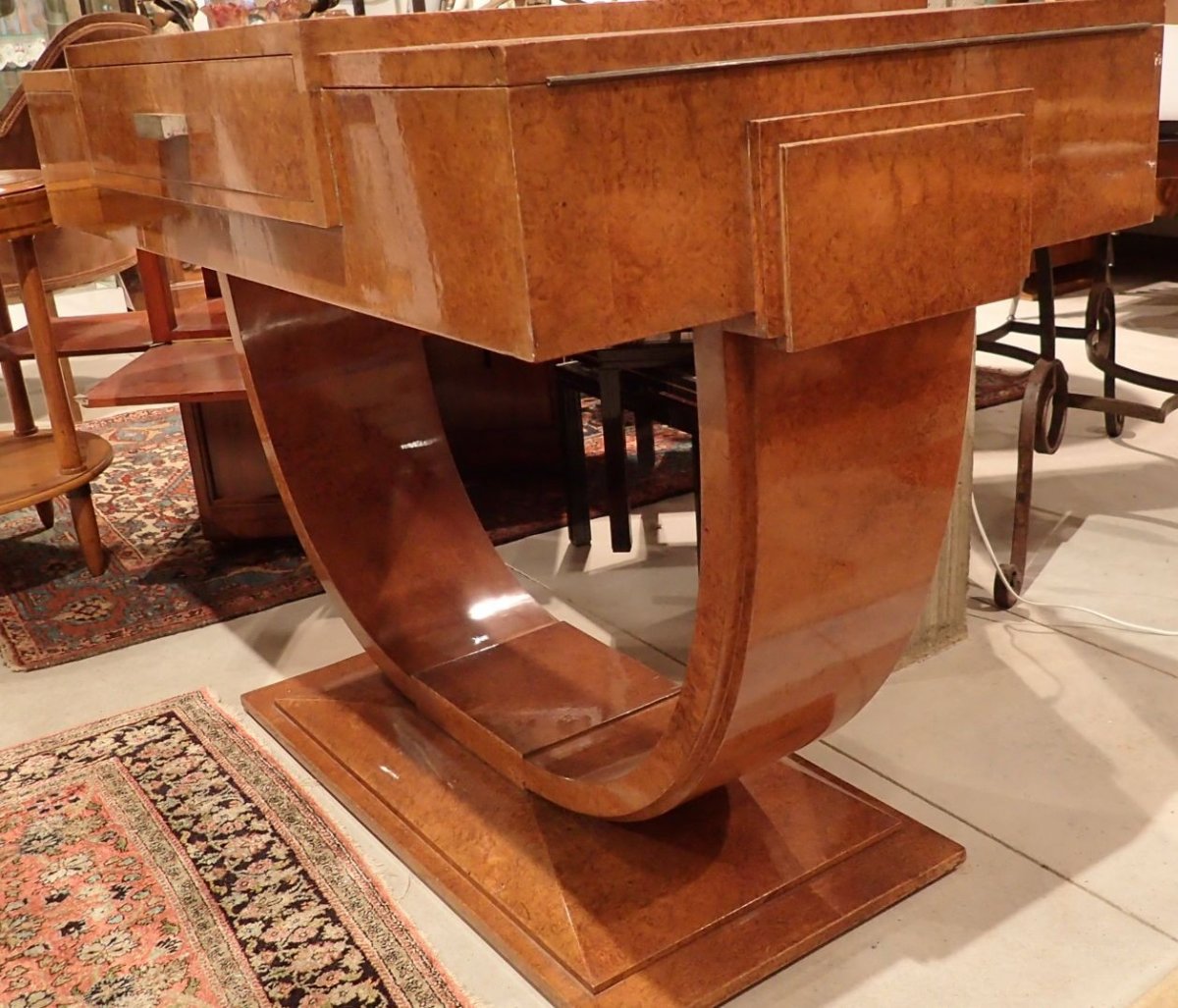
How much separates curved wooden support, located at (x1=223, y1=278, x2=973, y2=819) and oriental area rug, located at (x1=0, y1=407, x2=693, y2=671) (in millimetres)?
591

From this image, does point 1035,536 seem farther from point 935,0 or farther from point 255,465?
point 255,465

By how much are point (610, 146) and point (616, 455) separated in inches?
61.8

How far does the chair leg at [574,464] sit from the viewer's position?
2.50 metres

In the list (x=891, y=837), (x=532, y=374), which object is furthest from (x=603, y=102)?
(x=532, y=374)

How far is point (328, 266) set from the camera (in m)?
1.11

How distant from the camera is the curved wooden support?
3.82ft

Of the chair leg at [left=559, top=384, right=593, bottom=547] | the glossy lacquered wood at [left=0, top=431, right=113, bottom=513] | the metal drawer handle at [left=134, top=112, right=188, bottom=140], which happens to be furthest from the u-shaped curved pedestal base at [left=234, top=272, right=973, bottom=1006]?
the glossy lacquered wood at [left=0, top=431, right=113, bottom=513]

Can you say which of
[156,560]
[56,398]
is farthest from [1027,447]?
[56,398]

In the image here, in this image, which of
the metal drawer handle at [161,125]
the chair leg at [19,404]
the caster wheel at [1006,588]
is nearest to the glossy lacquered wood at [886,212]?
the metal drawer handle at [161,125]

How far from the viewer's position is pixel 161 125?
132cm

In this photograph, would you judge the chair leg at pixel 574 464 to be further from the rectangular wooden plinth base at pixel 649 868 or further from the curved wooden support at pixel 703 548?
the rectangular wooden plinth base at pixel 649 868

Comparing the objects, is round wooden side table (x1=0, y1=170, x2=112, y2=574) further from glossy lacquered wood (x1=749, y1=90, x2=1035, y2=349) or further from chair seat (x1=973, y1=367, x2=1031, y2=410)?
chair seat (x1=973, y1=367, x2=1031, y2=410)

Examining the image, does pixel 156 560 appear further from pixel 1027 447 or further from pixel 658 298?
pixel 658 298

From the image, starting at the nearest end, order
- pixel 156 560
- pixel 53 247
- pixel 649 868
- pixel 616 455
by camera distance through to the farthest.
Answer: pixel 649 868 → pixel 616 455 → pixel 156 560 → pixel 53 247
